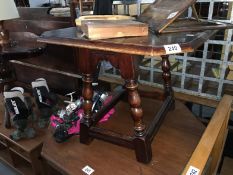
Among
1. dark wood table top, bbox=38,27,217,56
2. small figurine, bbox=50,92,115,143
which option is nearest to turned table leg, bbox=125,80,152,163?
dark wood table top, bbox=38,27,217,56

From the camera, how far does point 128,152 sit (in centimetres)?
82

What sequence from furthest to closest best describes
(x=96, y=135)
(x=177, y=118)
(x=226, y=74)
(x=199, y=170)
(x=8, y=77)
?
(x=8, y=77) → (x=226, y=74) → (x=177, y=118) → (x=96, y=135) → (x=199, y=170)

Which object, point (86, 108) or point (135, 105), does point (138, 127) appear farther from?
point (86, 108)

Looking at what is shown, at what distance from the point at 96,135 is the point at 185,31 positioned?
48 centimetres

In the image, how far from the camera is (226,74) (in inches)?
44.1

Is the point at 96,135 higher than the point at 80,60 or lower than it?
lower

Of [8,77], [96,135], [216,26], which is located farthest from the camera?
[8,77]

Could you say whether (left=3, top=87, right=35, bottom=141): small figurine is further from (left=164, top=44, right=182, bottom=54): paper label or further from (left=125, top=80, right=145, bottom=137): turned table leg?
(left=164, top=44, right=182, bottom=54): paper label

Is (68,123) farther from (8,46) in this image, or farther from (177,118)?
(8,46)

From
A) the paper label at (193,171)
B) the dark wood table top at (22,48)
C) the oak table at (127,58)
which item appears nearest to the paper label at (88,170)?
the oak table at (127,58)

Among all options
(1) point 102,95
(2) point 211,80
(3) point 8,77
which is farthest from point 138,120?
(3) point 8,77

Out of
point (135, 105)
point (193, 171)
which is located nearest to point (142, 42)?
point (135, 105)

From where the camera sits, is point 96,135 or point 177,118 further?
point 177,118

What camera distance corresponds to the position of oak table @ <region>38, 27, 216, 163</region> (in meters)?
0.52
